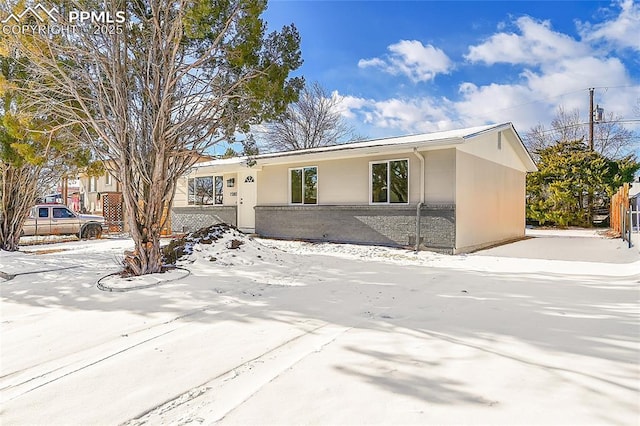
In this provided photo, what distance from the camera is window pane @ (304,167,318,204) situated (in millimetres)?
11906

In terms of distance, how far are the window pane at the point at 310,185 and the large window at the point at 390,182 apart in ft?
6.70

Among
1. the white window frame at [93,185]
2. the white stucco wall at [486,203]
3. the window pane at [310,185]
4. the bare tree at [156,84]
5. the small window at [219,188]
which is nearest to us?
the bare tree at [156,84]

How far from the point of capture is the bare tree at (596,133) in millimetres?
27234

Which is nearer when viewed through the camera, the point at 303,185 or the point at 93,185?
the point at 303,185

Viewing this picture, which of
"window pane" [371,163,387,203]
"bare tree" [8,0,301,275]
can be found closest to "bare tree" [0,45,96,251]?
"bare tree" [8,0,301,275]

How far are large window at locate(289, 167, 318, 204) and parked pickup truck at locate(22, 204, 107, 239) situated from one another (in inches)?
322

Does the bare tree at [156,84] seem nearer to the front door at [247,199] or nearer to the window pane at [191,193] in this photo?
the front door at [247,199]

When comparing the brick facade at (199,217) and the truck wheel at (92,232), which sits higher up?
the brick facade at (199,217)

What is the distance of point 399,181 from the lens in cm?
1023

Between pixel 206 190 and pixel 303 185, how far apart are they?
5.43 metres

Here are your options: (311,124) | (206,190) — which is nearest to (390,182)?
(206,190)

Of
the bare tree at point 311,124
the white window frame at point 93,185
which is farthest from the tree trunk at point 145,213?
the white window frame at point 93,185

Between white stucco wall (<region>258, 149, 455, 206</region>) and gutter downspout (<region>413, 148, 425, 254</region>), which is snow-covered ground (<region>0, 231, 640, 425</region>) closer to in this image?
gutter downspout (<region>413, 148, 425, 254</region>)

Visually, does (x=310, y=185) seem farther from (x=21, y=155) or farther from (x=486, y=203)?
(x=21, y=155)
